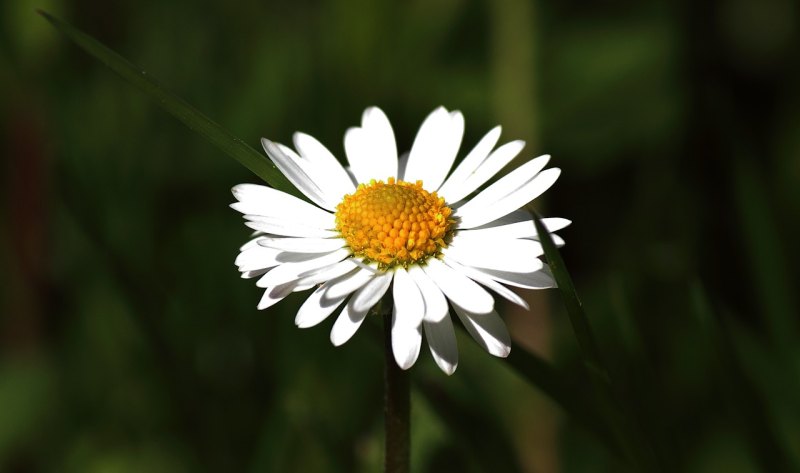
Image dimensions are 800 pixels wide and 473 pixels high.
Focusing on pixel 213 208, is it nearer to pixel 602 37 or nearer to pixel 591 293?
pixel 591 293

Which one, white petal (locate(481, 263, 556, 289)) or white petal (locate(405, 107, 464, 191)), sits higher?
white petal (locate(405, 107, 464, 191))

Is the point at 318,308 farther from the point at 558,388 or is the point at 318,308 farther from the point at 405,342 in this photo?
the point at 558,388

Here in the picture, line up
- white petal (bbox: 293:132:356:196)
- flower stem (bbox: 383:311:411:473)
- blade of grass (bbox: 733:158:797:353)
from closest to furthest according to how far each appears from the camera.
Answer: flower stem (bbox: 383:311:411:473)
white petal (bbox: 293:132:356:196)
blade of grass (bbox: 733:158:797:353)

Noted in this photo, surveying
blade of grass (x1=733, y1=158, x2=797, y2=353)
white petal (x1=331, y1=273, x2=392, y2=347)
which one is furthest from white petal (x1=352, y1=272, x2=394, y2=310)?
blade of grass (x1=733, y1=158, x2=797, y2=353)

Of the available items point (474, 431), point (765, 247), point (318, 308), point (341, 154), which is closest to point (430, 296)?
point (318, 308)

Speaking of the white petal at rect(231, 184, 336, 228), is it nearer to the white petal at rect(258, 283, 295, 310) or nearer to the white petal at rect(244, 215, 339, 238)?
the white petal at rect(244, 215, 339, 238)

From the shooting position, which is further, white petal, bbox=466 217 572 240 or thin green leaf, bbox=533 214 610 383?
white petal, bbox=466 217 572 240

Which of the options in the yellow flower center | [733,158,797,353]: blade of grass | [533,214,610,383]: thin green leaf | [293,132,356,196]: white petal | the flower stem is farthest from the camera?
[733,158,797,353]: blade of grass
